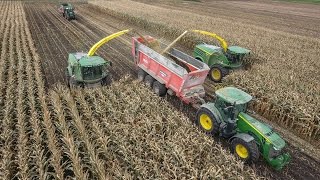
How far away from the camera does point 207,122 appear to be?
10.2 meters

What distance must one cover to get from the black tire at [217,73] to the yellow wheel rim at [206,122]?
5.38 m

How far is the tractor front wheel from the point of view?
15.0m

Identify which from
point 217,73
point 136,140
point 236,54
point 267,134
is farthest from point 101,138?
point 236,54

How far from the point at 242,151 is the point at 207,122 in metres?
1.79

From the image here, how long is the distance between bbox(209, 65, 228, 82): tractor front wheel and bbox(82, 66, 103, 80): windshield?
6557 millimetres

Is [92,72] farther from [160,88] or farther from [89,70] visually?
[160,88]

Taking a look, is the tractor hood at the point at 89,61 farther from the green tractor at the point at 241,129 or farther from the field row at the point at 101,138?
the green tractor at the point at 241,129

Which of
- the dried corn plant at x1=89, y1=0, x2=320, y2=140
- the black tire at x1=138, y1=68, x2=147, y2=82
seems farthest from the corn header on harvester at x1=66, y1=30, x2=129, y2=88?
the dried corn plant at x1=89, y1=0, x2=320, y2=140

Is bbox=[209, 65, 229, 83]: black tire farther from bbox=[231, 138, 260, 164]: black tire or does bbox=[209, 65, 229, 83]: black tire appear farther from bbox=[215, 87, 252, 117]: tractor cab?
bbox=[231, 138, 260, 164]: black tire

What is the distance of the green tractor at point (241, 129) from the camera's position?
855 centimetres

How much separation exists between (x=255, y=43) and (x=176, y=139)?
13879 millimetres

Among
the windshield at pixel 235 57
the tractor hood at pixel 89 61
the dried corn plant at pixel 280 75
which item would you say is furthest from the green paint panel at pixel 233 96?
the tractor hood at pixel 89 61

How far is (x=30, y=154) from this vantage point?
8.47m

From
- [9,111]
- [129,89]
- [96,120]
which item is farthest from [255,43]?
[9,111]
